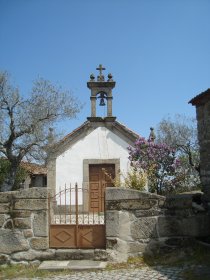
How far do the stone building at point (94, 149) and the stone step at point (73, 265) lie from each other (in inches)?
356

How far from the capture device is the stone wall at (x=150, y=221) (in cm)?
670

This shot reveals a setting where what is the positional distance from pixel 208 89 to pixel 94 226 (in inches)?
151

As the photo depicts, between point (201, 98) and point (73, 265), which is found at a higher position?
point (201, 98)

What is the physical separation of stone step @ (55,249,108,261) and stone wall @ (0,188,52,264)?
0.79ft

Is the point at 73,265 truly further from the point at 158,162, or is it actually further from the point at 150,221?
the point at 158,162

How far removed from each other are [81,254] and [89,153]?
378 inches

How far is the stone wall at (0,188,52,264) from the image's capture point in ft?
22.2

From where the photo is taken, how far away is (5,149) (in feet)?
55.9

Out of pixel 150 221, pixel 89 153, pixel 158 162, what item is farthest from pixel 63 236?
pixel 89 153

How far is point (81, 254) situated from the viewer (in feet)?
21.9

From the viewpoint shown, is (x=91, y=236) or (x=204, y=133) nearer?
(x=91, y=236)

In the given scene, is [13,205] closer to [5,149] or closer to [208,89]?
[208,89]

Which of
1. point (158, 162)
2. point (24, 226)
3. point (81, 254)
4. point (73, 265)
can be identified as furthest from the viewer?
point (158, 162)

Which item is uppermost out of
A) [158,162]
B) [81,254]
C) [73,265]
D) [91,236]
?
[158,162]
